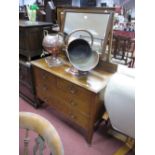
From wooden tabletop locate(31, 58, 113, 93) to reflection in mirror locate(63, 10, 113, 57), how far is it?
0.22 meters

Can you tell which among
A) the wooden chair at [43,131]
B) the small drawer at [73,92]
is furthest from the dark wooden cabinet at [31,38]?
the wooden chair at [43,131]

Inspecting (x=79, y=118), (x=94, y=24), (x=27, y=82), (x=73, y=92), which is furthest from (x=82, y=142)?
(x=94, y=24)

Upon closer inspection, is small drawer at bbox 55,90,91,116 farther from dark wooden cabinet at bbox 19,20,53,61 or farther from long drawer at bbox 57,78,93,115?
dark wooden cabinet at bbox 19,20,53,61

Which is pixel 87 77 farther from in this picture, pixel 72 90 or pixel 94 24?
pixel 94 24

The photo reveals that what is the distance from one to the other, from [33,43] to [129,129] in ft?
4.66

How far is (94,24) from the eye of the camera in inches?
67.6

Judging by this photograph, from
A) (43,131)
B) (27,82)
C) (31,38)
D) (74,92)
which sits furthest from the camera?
(27,82)

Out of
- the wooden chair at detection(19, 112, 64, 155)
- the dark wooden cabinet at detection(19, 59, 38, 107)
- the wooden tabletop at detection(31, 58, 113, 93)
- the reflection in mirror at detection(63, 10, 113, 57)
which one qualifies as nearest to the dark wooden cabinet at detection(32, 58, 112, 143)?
the wooden tabletop at detection(31, 58, 113, 93)

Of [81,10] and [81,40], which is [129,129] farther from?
[81,10]

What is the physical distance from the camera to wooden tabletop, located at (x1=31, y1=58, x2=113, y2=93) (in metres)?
1.44

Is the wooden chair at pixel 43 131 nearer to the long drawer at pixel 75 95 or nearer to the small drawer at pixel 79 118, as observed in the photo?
the long drawer at pixel 75 95

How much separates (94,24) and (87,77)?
1.81 feet

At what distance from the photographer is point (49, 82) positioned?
1802 millimetres
